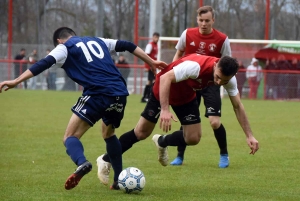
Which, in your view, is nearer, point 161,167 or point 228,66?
point 228,66

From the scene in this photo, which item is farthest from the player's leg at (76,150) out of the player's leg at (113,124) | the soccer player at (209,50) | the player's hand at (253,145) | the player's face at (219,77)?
the soccer player at (209,50)

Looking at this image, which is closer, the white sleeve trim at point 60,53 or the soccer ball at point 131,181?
the white sleeve trim at point 60,53

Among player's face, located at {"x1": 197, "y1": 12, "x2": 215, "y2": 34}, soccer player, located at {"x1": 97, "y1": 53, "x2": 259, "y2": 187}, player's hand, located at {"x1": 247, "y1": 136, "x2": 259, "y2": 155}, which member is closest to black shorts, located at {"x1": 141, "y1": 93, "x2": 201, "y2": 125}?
soccer player, located at {"x1": 97, "y1": 53, "x2": 259, "y2": 187}

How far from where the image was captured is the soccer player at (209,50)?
8211 mm

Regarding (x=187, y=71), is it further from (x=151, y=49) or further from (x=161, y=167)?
(x=151, y=49)

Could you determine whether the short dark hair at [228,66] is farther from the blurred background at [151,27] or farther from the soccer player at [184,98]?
the blurred background at [151,27]

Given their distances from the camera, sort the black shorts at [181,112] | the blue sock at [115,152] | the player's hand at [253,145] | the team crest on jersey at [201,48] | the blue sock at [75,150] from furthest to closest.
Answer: the team crest on jersey at [201,48] → the black shorts at [181,112] → the blue sock at [115,152] → the player's hand at [253,145] → the blue sock at [75,150]

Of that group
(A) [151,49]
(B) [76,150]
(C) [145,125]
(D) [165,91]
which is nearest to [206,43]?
(C) [145,125]

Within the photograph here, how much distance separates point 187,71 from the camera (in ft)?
20.4

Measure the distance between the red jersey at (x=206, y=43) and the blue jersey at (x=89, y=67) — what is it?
85.0 inches

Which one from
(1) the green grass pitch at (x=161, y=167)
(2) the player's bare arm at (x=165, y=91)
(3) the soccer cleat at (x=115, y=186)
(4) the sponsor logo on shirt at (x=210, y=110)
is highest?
(2) the player's bare arm at (x=165, y=91)

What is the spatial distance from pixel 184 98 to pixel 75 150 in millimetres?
1520

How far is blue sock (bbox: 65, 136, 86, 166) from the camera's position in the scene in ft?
19.5

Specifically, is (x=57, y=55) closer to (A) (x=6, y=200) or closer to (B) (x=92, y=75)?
(B) (x=92, y=75)
